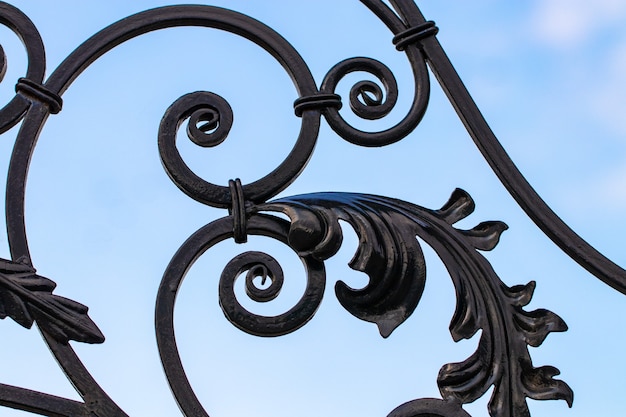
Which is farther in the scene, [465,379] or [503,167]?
[503,167]

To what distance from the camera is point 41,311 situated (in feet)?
3.26

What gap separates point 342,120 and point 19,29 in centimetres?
39

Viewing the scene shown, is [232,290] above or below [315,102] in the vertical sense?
below

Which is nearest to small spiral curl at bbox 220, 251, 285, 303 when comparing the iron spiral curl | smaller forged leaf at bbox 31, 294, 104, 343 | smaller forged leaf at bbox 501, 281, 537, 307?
the iron spiral curl

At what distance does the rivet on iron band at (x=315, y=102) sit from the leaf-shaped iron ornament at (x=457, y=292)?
0.11 m

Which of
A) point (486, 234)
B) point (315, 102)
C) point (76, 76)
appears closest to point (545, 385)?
point (486, 234)

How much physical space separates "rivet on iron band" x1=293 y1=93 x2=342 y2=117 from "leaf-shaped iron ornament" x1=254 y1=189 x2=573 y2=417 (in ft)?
0.37

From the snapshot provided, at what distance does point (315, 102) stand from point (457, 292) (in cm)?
27

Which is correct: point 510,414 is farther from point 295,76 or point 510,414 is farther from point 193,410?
point 295,76

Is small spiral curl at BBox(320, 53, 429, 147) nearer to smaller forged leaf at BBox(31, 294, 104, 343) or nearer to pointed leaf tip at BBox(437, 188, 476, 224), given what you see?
pointed leaf tip at BBox(437, 188, 476, 224)

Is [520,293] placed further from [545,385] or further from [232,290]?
[232,290]

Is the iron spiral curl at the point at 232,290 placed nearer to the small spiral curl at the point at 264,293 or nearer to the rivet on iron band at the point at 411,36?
the small spiral curl at the point at 264,293

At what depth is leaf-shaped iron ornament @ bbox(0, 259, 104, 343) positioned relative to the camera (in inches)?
38.9

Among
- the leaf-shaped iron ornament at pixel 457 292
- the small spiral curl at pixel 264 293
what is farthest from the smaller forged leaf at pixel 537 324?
the small spiral curl at pixel 264 293
